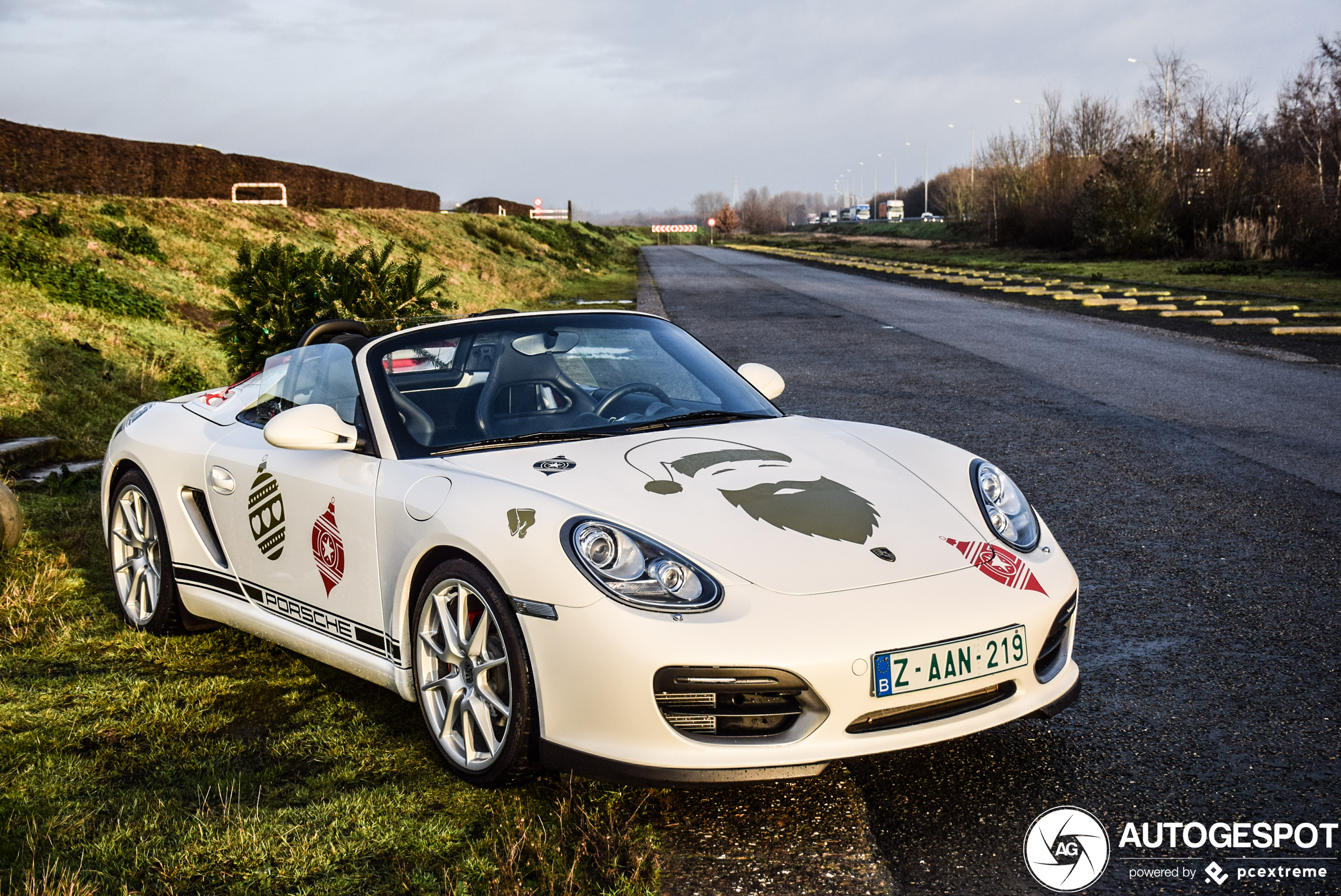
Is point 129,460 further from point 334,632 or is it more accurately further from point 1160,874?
point 1160,874

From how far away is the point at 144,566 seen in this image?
512cm

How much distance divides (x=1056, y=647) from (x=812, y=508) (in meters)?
0.83

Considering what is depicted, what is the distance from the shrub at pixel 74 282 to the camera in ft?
41.1

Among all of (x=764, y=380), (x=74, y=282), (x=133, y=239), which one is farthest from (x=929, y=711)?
(x=133, y=239)

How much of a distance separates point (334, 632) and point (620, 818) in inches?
54.3

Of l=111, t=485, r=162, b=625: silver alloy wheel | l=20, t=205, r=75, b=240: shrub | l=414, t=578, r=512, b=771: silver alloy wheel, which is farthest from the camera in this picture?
l=20, t=205, r=75, b=240: shrub

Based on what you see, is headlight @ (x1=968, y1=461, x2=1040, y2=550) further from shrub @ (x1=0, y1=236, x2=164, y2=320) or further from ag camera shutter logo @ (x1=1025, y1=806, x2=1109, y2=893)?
shrub @ (x1=0, y1=236, x2=164, y2=320)

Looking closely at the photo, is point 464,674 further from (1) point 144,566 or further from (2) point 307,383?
(1) point 144,566

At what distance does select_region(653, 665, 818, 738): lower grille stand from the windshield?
4.25 feet

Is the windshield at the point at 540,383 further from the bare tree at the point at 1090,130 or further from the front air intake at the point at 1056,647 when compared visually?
the bare tree at the point at 1090,130

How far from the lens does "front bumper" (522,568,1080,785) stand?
296 cm

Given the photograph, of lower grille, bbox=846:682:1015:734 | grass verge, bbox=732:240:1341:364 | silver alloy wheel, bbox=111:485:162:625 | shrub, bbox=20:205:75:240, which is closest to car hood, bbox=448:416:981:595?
lower grille, bbox=846:682:1015:734

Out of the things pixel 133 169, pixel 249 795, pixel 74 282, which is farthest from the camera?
pixel 133 169

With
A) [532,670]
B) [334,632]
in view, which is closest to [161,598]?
[334,632]
